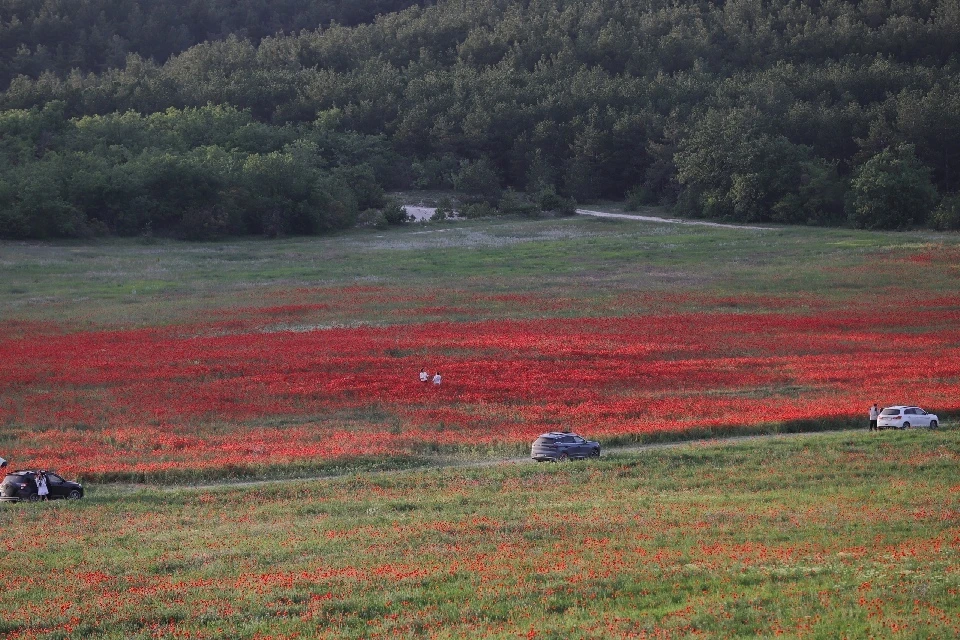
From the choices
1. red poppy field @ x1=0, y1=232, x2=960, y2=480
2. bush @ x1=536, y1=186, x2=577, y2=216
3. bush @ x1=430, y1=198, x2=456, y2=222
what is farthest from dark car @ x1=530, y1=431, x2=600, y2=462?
bush @ x1=536, y1=186, x2=577, y2=216

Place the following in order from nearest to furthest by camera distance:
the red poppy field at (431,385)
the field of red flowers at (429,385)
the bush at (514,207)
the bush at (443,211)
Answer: the red poppy field at (431,385), the field of red flowers at (429,385), the bush at (443,211), the bush at (514,207)

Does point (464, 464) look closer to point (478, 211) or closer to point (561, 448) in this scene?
point (561, 448)

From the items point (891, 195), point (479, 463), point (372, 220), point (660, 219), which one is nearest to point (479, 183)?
point (372, 220)

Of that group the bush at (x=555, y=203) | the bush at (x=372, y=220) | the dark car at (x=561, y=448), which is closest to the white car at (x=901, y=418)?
the dark car at (x=561, y=448)

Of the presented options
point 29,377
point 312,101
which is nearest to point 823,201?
point 312,101

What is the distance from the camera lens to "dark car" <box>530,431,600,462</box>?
96.7ft

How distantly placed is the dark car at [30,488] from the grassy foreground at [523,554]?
765 mm

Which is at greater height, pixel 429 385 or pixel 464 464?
pixel 429 385

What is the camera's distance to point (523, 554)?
19391mm

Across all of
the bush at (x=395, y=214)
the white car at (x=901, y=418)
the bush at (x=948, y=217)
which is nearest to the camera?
the white car at (x=901, y=418)

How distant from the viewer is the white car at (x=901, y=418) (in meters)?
32.7

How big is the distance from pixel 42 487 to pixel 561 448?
1279 centimetres

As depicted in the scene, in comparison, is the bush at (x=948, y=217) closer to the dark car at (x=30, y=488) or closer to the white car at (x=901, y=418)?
the white car at (x=901, y=418)

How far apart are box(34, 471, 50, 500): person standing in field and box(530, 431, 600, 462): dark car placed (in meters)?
12.1
